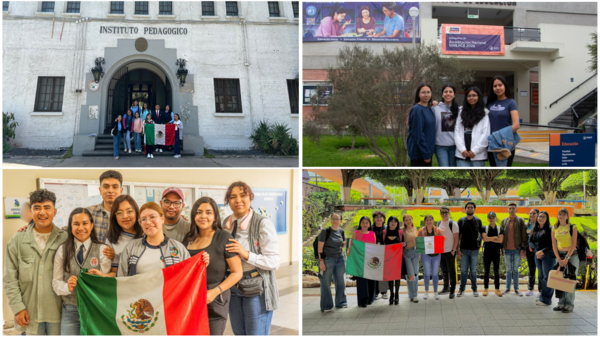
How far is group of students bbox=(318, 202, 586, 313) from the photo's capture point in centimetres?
573

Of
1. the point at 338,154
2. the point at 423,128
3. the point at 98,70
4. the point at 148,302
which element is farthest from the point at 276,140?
the point at 148,302

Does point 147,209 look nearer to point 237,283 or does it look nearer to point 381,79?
point 237,283

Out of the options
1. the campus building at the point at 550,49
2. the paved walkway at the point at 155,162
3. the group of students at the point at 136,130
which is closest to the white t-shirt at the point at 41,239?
the paved walkway at the point at 155,162

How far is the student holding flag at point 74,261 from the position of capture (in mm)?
4285

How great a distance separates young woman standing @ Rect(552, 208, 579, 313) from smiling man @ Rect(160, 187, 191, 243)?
182 inches

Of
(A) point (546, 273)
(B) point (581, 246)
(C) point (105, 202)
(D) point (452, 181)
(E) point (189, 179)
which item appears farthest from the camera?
(E) point (189, 179)

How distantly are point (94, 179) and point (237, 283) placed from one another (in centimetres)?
280

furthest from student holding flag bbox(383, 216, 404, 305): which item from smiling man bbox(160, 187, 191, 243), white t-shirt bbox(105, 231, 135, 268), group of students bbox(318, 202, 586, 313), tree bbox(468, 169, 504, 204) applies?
white t-shirt bbox(105, 231, 135, 268)

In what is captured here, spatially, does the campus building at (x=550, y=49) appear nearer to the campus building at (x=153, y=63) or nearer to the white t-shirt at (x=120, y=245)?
the campus building at (x=153, y=63)

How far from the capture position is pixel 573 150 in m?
6.82

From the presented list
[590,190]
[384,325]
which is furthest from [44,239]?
[590,190]

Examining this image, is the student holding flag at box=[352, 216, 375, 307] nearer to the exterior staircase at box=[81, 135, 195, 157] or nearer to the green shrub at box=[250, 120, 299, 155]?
the green shrub at box=[250, 120, 299, 155]

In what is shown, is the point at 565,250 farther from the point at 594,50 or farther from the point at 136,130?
the point at 136,130

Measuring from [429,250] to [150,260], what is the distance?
12.2ft
